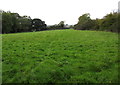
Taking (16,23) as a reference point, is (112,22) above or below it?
below

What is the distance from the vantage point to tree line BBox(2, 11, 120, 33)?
905 inches

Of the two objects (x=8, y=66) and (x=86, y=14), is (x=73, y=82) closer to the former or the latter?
(x=8, y=66)

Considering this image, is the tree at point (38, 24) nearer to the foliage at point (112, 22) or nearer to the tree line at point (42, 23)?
the tree line at point (42, 23)

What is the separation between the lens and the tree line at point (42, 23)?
23.0m

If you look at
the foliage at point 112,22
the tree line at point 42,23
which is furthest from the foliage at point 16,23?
the foliage at point 112,22

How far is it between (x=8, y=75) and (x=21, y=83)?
2.78ft

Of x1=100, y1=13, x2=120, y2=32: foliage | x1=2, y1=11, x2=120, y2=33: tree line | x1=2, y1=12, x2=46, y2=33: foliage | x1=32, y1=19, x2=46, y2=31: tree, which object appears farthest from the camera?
x1=32, y1=19, x2=46, y2=31: tree

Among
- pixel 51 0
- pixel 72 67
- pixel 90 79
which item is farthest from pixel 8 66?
pixel 51 0

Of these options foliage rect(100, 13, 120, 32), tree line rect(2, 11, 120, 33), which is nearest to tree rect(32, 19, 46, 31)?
tree line rect(2, 11, 120, 33)

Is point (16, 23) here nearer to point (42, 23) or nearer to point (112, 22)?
point (42, 23)

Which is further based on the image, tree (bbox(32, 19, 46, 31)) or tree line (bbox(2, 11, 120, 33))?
tree (bbox(32, 19, 46, 31))

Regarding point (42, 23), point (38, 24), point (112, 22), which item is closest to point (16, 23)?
point (38, 24)

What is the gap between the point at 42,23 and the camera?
69000mm

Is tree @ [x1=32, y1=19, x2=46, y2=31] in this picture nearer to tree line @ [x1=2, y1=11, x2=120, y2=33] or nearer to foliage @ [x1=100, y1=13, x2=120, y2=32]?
tree line @ [x1=2, y1=11, x2=120, y2=33]
